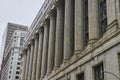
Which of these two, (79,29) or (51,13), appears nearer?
(79,29)

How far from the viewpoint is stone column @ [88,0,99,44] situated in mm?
35438

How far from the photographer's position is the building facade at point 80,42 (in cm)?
3002

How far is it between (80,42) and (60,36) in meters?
10.5

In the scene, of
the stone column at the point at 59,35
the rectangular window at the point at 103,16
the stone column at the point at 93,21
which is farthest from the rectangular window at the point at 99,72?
the stone column at the point at 59,35

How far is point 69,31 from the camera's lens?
45531 millimetres

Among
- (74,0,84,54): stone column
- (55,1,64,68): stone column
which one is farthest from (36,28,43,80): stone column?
(74,0,84,54): stone column

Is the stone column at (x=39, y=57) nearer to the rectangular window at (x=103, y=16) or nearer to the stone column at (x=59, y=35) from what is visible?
the stone column at (x=59, y=35)

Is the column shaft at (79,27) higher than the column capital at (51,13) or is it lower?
lower

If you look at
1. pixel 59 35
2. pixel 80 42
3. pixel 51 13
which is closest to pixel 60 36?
pixel 59 35

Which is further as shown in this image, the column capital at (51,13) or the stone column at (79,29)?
the column capital at (51,13)

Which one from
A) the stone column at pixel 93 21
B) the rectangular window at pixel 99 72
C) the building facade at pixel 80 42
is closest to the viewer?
the building facade at pixel 80 42

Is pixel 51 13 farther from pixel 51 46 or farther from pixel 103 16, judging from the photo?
pixel 103 16

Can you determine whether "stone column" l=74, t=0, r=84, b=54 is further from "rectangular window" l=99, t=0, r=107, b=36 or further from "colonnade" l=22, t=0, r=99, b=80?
"rectangular window" l=99, t=0, r=107, b=36

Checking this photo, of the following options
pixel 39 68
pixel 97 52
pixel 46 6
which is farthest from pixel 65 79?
pixel 46 6
